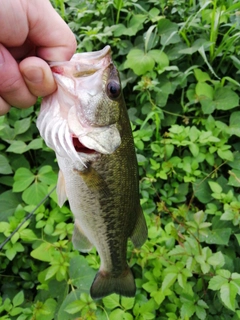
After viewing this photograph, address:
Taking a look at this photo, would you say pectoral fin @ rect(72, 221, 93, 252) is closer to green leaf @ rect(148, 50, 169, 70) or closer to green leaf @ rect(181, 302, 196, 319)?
green leaf @ rect(181, 302, 196, 319)

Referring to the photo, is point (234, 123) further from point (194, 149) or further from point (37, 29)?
point (37, 29)

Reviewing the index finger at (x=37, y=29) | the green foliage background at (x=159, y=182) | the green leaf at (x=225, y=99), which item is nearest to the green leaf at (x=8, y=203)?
the green foliage background at (x=159, y=182)

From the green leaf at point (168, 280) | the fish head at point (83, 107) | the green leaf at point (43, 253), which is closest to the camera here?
the fish head at point (83, 107)

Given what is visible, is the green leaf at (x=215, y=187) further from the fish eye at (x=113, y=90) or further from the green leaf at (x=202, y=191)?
the fish eye at (x=113, y=90)

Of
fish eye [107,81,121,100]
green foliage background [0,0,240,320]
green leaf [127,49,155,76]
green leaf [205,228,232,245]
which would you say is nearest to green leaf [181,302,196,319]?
green foliage background [0,0,240,320]

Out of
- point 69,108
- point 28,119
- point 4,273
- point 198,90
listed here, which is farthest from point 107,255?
point 198,90
